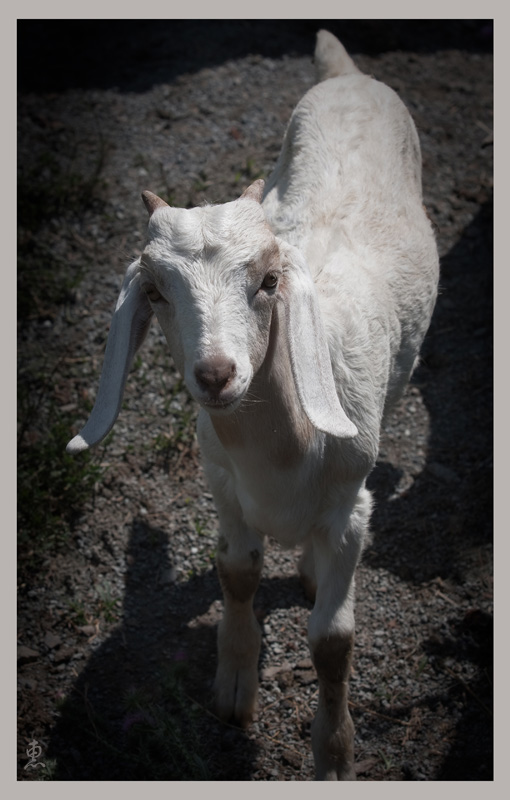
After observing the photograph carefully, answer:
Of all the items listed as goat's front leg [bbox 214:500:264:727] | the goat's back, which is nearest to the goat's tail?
the goat's back

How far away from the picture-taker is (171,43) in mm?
6973

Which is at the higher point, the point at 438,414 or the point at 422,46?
the point at 422,46

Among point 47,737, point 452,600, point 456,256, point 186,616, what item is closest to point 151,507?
point 186,616

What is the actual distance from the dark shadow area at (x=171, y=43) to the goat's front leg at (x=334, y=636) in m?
4.86

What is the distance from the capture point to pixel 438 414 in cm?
487

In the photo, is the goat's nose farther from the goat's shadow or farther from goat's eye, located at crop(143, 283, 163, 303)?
the goat's shadow

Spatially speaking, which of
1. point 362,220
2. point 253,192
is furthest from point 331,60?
point 253,192

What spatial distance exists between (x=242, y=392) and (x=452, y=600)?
A: 2.27 metres

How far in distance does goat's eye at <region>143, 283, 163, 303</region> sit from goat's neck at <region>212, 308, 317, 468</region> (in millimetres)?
414

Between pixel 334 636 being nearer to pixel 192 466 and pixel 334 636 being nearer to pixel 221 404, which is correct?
pixel 221 404

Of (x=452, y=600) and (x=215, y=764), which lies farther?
(x=452, y=600)

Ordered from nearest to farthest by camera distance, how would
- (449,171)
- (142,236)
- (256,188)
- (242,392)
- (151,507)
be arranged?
1. (242,392)
2. (256,188)
3. (151,507)
4. (142,236)
5. (449,171)

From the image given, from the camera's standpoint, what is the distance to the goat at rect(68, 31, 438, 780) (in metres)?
2.44

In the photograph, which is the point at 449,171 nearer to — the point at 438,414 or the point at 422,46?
the point at 422,46
